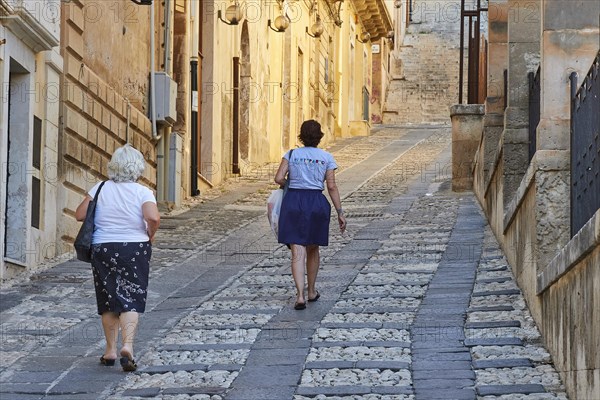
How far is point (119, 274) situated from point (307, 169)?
2.60m

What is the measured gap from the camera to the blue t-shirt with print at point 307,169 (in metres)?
10.9

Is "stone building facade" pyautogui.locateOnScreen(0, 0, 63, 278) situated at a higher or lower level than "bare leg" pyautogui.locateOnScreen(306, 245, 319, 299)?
higher

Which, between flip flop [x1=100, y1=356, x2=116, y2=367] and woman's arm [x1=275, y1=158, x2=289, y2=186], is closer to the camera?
flip flop [x1=100, y1=356, x2=116, y2=367]

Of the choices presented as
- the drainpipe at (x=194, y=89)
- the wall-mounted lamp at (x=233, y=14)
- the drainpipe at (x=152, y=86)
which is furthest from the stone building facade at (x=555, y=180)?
the wall-mounted lamp at (x=233, y=14)

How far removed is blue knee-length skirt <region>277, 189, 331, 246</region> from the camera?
1073 cm

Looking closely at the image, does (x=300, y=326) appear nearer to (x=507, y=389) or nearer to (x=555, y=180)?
(x=555, y=180)

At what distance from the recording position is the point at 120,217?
872 cm

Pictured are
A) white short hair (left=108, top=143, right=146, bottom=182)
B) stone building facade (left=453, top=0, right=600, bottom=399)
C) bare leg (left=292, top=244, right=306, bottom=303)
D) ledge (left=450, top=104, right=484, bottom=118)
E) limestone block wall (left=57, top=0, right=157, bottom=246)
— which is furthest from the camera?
ledge (left=450, top=104, right=484, bottom=118)

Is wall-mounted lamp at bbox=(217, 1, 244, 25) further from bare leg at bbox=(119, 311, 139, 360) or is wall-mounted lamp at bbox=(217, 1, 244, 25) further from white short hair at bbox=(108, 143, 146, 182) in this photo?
bare leg at bbox=(119, 311, 139, 360)

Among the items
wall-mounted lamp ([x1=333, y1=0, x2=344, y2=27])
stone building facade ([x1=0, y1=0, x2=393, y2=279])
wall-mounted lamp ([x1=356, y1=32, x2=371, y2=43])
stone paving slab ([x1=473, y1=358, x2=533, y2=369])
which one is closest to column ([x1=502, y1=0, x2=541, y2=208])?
stone building facade ([x1=0, y1=0, x2=393, y2=279])

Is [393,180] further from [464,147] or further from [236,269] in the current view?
[236,269]

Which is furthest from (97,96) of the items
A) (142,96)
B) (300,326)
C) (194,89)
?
(300,326)

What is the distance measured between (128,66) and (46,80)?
4455mm

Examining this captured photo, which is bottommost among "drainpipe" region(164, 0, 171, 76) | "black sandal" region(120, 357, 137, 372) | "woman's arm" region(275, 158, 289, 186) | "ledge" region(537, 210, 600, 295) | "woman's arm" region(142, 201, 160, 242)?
"black sandal" region(120, 357, 137, 372)
